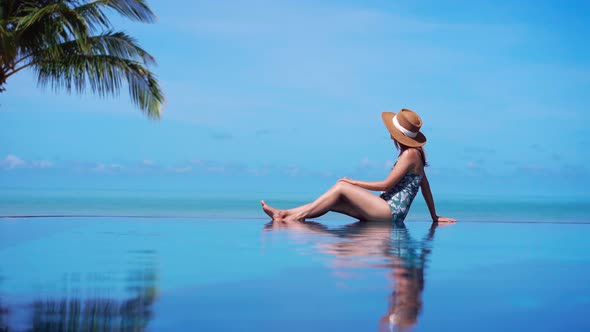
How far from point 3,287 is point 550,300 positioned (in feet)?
7.38

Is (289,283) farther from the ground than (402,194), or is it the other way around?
(402,194)

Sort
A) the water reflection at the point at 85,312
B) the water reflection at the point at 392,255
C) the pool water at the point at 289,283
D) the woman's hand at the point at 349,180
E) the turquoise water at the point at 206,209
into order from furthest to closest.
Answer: the turquoise water at the point at 206,209, the woman's hand at the point at 349,180, the water reflection at the point at 392,255, the pool water at the point at 289,283, the water reflection at the point at 85,312

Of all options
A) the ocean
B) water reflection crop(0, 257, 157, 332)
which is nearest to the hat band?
the ocean

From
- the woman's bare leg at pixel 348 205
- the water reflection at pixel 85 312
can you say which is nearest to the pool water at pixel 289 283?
the water reflection at pixel 85 312

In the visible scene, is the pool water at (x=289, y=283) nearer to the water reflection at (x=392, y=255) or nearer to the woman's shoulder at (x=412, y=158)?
the water reflection at (x=392, y=255)

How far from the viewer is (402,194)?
7.22 meters

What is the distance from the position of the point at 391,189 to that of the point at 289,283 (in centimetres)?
434

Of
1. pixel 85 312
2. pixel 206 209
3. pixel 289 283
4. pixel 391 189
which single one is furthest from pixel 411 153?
pixel 206 209

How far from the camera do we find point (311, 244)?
4812mm

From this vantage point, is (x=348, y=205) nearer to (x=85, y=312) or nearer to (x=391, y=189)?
(x=391, y=189)

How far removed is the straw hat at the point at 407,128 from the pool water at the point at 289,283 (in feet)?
6.18

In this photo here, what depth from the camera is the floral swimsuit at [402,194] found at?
7223mm

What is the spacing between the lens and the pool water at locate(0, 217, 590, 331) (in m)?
2.33

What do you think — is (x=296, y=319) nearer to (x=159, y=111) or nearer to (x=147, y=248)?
(x=147, y=248)
